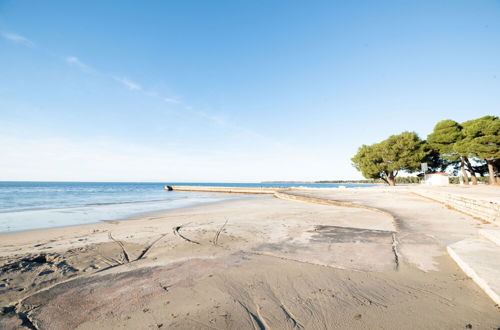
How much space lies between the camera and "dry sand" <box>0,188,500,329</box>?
8.95ft

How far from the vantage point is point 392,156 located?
4125 centimetres

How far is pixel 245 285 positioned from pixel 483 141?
43.1 meters

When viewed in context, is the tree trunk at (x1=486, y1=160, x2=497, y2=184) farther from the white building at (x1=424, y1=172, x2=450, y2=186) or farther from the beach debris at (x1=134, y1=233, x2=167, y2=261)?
the beach debris at (x1=134, y1=233, x2=167, y2=261)

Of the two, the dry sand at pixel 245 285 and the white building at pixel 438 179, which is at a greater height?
the white building at pixel 438 179

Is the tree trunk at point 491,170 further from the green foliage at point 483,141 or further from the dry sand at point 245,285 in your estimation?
the dry sand at point 245,285

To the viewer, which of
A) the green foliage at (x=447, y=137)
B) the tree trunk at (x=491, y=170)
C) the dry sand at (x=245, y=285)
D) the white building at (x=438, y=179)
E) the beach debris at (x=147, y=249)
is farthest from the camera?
the green foliage at (x=447, y=137)

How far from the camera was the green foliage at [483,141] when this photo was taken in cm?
2980

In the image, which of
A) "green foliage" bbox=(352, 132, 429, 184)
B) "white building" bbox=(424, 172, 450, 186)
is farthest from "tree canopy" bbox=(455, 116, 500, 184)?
"green foliage" bbox=(352, 132, 429, 184)

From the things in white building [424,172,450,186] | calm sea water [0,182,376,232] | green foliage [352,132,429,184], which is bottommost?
calm sea water [0,182,376,232]

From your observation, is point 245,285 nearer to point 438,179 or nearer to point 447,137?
point 438,179

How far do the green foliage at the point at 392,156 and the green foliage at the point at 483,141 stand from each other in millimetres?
6810

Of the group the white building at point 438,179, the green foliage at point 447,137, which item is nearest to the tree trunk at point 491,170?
the green foliage at point 447,137

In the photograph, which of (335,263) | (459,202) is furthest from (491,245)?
(459,202)

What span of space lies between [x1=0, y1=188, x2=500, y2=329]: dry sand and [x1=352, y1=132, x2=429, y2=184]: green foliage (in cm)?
4063
